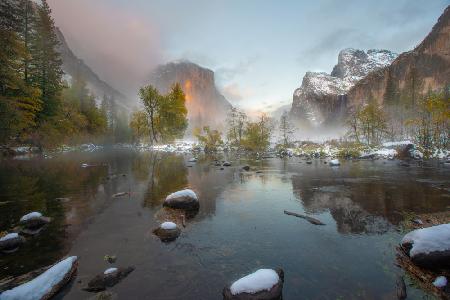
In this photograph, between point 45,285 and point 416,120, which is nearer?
point 45,285

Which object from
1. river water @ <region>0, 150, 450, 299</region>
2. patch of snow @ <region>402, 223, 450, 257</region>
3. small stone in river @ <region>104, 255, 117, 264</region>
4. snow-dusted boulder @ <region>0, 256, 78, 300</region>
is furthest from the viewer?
small stone in river @ <region>104, 255, 117, 264</region>

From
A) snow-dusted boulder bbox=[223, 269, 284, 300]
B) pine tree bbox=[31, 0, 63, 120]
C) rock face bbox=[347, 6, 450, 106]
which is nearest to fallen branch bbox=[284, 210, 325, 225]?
snow-dusted boulder bbox=[223, 269, 284, 300]

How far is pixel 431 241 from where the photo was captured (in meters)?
7.39

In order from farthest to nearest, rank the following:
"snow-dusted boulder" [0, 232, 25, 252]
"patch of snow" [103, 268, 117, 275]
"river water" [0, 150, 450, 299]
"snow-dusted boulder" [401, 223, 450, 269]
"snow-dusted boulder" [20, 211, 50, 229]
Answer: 1. "snow-dusted boulder" [20, 211, 50, 229]
2. "snow-dusted boulder" [0, 232, 25, 252]
3. "snow-dusted boulder" [401, 223, 450, 269]
4. "patch of snow" [103, 268, 117, 275]
5. "river water" [0, 150, 450, 299]

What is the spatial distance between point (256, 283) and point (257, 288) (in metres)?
0.12

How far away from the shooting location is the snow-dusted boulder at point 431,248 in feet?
23.0

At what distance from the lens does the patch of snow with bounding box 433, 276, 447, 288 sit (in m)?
6.33

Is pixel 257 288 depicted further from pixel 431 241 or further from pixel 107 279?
pixel 431 241

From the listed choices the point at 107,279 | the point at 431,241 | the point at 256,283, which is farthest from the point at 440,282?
the point at 107,279

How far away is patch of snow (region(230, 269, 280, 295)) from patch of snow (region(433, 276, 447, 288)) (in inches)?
164

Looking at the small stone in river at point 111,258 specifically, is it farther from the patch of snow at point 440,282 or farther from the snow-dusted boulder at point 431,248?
the snow-dusted boulder at point 431,248

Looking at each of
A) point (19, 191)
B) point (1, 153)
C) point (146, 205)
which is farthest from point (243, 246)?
point (1, 153)

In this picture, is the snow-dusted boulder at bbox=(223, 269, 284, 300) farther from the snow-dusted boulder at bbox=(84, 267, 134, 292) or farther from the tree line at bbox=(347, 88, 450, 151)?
the tree line at bbox=(347, 88, 450, 151)

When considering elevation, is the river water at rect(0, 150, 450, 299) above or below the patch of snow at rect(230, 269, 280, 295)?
below
